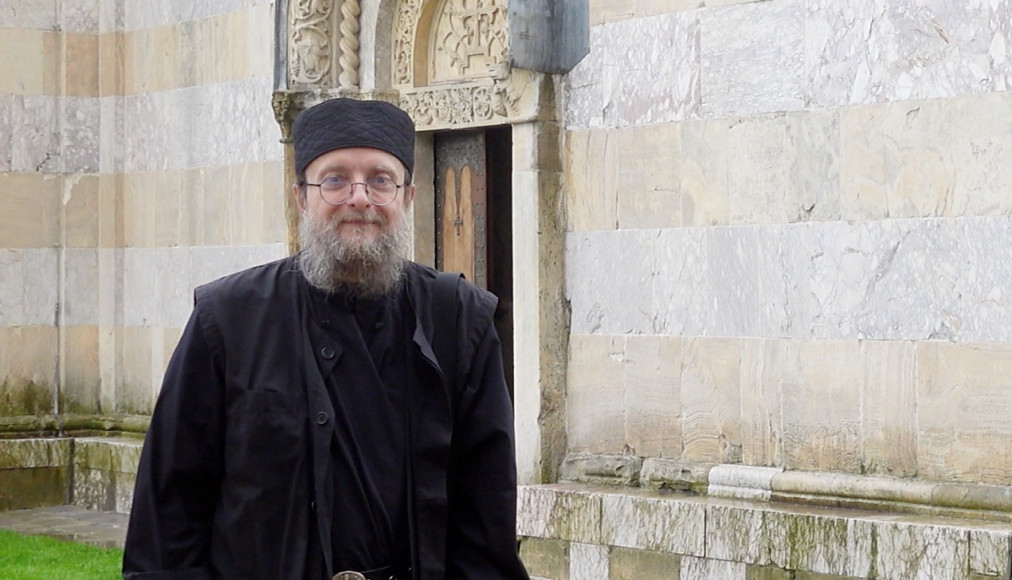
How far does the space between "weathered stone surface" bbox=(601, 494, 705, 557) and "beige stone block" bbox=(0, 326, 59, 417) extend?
532 cm

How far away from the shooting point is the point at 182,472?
11.9 feet

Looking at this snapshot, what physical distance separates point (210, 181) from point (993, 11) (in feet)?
19.4

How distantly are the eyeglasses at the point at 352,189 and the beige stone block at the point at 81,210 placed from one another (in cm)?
910

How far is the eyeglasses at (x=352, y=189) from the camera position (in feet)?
12.1

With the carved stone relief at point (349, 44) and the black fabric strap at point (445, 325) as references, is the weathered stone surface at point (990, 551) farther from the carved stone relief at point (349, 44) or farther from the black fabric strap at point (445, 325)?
the carved stone relief at point (349, 44)

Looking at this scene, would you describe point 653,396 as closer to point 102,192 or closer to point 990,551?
point 990,551

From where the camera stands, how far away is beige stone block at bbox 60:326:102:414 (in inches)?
491

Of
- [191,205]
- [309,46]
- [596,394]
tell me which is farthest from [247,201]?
[596,394]

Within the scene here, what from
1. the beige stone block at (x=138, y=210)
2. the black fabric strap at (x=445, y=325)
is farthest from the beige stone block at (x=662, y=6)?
the black fabric strap at (x=445, y=325)

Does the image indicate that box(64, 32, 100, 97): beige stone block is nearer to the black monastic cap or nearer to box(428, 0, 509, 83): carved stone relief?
box(428, 0, 509, 83): carved stone relief

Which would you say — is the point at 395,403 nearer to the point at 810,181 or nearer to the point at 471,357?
the point at 471,357

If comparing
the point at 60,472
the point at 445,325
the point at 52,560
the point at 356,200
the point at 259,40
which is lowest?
the point at 52,560

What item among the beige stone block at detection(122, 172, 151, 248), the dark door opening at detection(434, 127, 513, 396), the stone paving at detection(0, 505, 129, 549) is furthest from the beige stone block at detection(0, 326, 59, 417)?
the dark door opening at detection(434, 127, 513, 396)

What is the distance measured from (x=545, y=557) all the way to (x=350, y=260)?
536 cm
